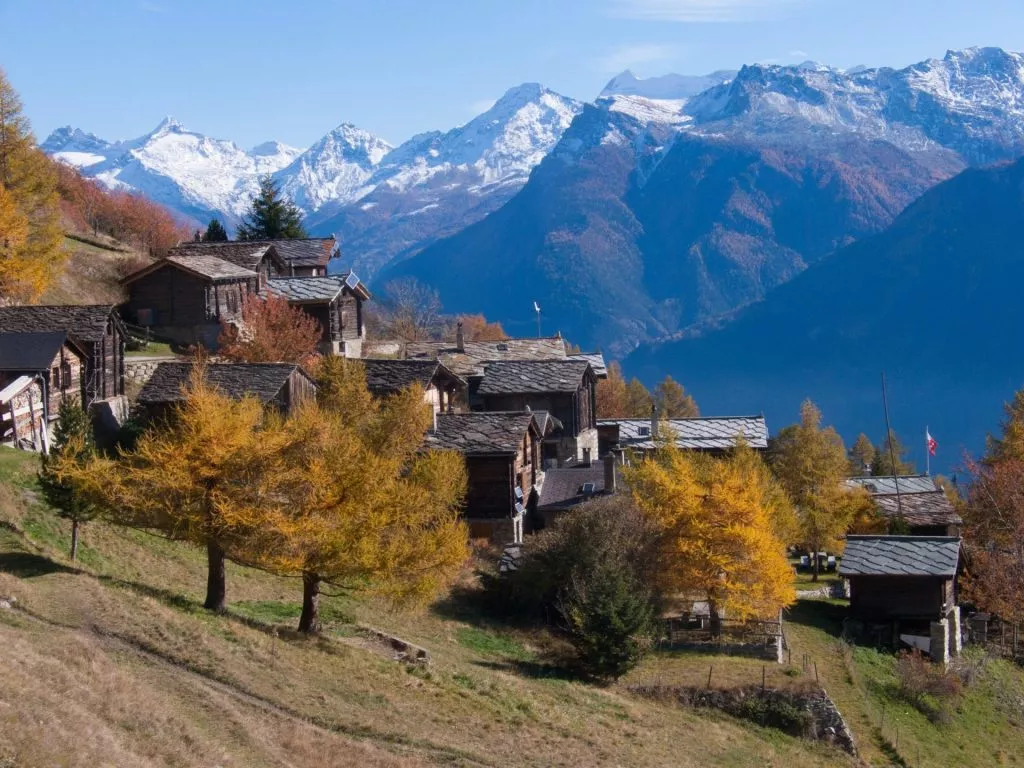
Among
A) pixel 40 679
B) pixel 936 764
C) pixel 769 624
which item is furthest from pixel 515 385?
pixel 40 679

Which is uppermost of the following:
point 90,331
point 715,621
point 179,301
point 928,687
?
point 179,301

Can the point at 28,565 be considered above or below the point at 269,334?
below

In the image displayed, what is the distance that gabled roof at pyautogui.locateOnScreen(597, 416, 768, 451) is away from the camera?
6469 cm

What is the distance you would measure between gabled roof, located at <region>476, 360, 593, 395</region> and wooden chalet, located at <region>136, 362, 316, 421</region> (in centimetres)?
1651

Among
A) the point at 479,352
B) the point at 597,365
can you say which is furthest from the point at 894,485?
the point at 479,352

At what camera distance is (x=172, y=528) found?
93.1 feet

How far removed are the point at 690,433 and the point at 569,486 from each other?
16.1 m

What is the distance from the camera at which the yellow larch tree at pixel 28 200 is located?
57062 mm

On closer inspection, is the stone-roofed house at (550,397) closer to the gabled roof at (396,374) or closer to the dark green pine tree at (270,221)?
the gabled roof at (396,374)

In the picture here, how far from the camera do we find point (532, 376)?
63.9 m

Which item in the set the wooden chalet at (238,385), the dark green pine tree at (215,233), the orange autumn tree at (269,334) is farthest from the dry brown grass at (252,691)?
the dark green pine tree at (215,233)

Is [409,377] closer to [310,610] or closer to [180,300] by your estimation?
[180,300]

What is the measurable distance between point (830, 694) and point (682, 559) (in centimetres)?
608

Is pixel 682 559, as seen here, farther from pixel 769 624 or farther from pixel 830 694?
pixel 830 694
